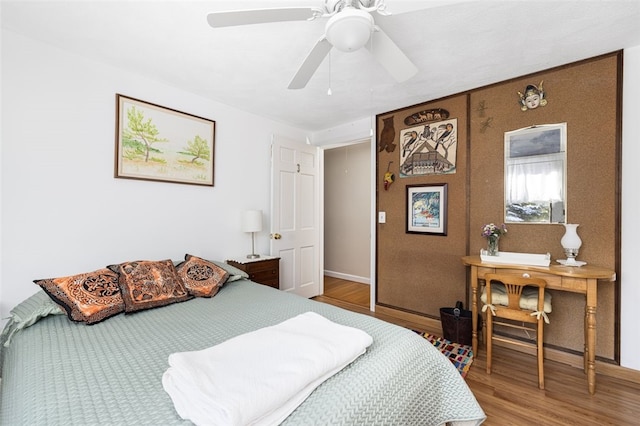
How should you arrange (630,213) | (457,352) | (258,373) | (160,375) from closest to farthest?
(258,373), (160,375), (630,213), (457,352)

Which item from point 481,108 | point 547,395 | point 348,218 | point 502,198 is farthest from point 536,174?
point 348,218

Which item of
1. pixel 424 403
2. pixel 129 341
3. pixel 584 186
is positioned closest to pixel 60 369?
pixel 129 341

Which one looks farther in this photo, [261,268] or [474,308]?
[261,268]

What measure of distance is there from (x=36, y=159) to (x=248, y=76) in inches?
66.9

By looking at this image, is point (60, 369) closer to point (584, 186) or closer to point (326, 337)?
point (326, 337)

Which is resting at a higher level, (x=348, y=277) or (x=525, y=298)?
(x=525, y=298)

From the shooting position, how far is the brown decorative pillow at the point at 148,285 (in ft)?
5.83

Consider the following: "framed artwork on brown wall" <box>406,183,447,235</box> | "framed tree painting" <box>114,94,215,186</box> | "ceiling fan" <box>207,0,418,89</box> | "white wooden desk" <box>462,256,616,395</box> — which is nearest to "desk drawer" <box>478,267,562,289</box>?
"white wooden desk" <box>462,256,616,395</box>

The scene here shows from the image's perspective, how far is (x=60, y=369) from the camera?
3.50ft

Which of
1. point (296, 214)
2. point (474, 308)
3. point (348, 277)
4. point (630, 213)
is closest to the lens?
point (630, 213)

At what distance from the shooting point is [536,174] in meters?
2.38

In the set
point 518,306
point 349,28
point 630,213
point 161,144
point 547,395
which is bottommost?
point 547,395

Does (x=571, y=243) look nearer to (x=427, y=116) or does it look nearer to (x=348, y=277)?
(x=427, y=116)

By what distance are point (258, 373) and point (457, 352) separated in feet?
7.28
